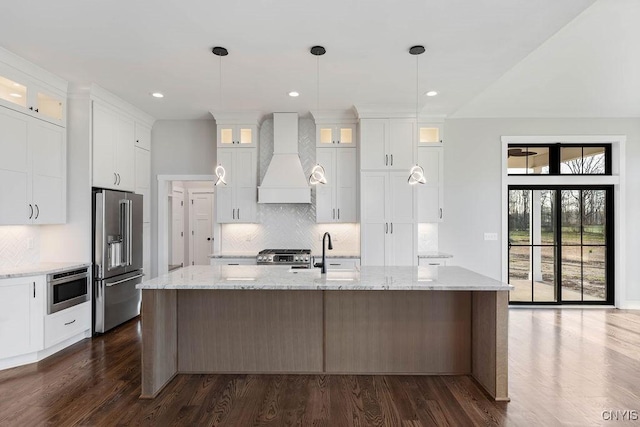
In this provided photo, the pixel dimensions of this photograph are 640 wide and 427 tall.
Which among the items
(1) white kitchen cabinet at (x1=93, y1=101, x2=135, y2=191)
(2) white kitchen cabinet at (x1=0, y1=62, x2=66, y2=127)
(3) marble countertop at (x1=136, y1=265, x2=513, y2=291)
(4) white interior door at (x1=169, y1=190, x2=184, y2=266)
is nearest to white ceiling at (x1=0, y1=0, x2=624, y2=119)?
(2) white kitchen cabinet at (x1=0, y1=62, x2=66, y2=127)

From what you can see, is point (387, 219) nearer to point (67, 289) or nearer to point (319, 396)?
point (319, 396)

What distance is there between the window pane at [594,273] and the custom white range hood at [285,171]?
4385mm

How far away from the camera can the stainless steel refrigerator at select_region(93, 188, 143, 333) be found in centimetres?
423

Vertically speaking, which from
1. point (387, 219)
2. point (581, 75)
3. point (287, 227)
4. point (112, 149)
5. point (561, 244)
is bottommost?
point (561, 244)

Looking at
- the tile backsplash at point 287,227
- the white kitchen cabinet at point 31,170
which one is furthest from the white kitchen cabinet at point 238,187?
the white kitchen cabinet at point 31,170

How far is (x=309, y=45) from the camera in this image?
3186mm

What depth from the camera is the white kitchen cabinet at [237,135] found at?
17.5 ft

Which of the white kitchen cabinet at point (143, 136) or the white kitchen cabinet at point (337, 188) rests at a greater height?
the white kitchen cabinet at point (143, 136)

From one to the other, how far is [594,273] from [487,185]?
7.12ft

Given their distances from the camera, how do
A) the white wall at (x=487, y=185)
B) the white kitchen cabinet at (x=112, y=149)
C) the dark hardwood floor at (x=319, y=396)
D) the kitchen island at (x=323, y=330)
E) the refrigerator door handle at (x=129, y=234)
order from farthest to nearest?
the white wall at (x=487, y=185), the refrigerator door handle at (x=129, y=234), the white kitchen cabinet at (x=112, y=149), the kitchen island at (x=323, y=330), the dark hardwood floor at (x=319, y=396)

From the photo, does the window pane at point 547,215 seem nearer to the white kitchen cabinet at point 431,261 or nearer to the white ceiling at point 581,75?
the white ceiling at point 581,75

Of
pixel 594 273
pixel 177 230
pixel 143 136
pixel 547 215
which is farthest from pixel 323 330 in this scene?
pixel 177 230

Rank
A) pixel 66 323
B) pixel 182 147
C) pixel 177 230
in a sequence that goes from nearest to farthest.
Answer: pixel 66 323 → pixel 182 147 → pixel 177 230

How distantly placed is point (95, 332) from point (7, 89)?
8.89 feet
